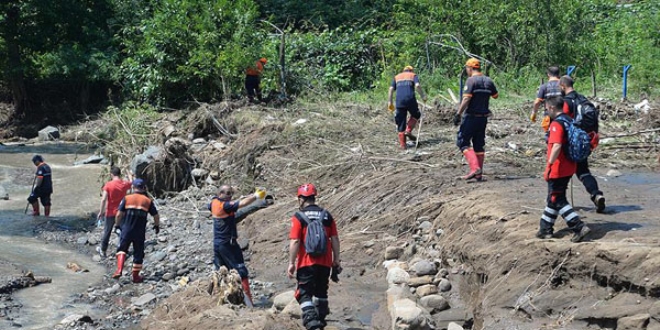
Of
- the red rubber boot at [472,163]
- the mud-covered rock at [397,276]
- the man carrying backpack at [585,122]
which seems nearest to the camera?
the man carrying backpack at [585,122]

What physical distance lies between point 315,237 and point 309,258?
28 centimetres

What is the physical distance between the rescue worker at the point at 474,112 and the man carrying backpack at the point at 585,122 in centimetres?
146

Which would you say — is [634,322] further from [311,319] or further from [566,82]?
[566,82]

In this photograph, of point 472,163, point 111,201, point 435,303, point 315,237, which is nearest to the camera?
point 315,237

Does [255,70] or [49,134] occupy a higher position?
[255,70]

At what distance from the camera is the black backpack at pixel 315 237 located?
26.2ft

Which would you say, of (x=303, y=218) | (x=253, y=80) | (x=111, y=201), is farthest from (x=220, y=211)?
(x=253, y=80)

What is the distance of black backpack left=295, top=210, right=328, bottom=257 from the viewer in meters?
7.98

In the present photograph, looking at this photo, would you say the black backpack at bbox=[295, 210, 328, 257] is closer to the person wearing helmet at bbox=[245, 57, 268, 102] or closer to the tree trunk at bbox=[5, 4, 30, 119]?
the person wearing helmet at bbox=[245, 57, 268, 102]

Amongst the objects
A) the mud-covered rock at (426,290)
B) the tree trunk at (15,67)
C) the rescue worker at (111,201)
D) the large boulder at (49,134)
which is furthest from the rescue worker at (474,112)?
the tree trunk at (15,67)

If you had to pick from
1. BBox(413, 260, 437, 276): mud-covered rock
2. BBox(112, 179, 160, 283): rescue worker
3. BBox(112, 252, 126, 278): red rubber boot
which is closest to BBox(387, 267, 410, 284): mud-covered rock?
BBox(413, 260, 437, 276): mud-covered rock

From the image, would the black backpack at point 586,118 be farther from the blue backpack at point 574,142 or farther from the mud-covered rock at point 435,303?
the mud-covered rock at point 435,303

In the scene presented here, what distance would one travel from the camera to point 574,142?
807 centimetres

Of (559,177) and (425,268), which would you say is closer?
(559,177)
